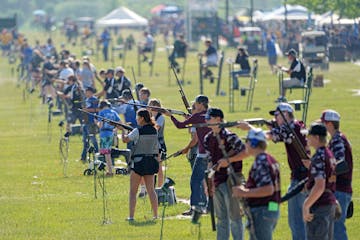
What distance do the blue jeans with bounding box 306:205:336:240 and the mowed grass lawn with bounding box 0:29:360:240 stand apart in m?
3.91

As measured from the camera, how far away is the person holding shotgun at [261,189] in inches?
544

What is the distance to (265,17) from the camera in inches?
3556

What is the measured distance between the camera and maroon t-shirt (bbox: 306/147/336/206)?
14.0 meters

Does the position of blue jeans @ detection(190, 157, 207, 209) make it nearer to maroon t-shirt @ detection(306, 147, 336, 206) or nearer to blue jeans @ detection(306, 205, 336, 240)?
blue jeans @ detection(306, 205, 336, 240)

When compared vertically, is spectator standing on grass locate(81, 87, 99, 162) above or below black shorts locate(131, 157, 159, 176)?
below

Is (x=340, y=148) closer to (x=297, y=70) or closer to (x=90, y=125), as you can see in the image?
(x=90, y=125)

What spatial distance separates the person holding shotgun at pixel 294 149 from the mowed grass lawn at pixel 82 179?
2422mm

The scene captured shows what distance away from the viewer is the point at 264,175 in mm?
13867

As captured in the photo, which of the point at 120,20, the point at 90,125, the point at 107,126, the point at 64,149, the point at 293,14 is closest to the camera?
the point at 107,126

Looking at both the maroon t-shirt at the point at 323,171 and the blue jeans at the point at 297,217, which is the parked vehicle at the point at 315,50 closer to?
the blue jeans at the point at 297,217

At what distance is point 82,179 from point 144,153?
7313mm

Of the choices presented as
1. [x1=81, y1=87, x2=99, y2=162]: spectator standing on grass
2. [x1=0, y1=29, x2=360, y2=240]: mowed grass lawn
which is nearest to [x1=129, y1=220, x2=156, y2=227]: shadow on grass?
[x1=0, y1=29, x2=360, y2=240]: mowed grass lawn

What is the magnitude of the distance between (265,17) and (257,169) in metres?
77.0

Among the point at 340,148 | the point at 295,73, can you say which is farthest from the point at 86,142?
the point at 340,148
